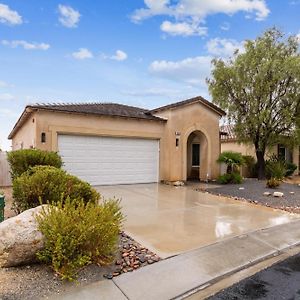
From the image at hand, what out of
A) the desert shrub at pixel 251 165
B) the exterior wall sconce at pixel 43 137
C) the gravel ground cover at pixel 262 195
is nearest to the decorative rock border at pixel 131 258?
the gravel ground cover at pixel 262 195

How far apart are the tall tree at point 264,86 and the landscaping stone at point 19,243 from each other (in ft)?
50.4

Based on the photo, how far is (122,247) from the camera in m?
5.89

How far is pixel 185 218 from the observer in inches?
334

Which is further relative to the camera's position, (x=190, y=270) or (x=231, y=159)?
(x=231, y=159)

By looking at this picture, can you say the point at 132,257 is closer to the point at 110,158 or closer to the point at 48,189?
the point at 48,189

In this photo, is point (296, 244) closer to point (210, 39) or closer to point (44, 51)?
point (210, 39)

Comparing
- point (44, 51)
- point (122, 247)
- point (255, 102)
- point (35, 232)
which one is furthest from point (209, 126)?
point (35, 232)

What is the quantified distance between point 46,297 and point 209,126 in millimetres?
15283

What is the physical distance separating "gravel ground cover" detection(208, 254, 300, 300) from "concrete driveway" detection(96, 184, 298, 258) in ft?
4.44

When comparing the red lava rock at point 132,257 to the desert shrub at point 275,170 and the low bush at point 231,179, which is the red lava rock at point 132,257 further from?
the desert shrub at point 275,170

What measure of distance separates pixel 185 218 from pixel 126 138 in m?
8.05

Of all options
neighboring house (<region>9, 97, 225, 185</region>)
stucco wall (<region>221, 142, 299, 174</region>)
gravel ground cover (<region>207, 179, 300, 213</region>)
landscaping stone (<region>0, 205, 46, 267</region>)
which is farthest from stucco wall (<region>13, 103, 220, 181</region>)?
landscaping stone (<region>0, 205, 46, 267</region>)

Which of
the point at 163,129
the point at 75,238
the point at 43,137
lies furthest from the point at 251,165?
the point at 75,238

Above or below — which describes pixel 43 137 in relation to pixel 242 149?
above
